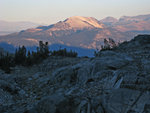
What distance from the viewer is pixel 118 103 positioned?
931cm

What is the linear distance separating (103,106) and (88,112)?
0.92 meters

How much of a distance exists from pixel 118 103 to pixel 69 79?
10.8 metres

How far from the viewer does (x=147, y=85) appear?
33.4 ft

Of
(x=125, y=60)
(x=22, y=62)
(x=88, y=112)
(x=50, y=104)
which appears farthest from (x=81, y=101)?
(x=22, y=62)

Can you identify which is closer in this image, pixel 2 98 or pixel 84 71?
pixel 2 98

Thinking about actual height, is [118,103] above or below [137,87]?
below

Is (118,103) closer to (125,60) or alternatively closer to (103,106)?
(103,106)

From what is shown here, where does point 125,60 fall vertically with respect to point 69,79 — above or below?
above

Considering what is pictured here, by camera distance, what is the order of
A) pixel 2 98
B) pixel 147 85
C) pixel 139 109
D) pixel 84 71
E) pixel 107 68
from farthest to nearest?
pixel 84 71 → pixel 107 68 → pixel 2 98 → pixel 147 85 → pixel 139 109

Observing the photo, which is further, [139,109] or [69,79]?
[69,79]

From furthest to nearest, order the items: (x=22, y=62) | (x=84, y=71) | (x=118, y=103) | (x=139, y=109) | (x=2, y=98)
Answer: (x=22, y=62), (x=84, y=71), (x=2, y=98), (x=118, y=103), (x=139, y=109)

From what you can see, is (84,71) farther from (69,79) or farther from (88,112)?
(88,112)

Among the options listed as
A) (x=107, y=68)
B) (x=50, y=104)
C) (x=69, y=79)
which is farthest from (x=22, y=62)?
(x=50, y=104)

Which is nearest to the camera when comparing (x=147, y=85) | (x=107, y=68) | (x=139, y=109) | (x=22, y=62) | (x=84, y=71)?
(x=139, y=109)
